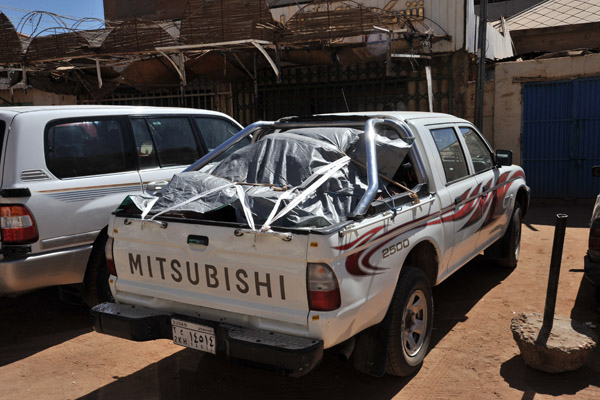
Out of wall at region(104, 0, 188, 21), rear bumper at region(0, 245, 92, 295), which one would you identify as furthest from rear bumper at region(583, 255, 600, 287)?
wall at region(104, 0, 188, 21)

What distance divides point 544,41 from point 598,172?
1072 cm

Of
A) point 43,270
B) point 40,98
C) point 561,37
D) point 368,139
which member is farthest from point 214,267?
point 40,98

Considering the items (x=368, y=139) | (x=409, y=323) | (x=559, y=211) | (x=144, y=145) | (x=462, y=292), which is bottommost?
(x=559, y=211)

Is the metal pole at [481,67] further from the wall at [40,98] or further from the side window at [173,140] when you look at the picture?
the wall at [40,98]

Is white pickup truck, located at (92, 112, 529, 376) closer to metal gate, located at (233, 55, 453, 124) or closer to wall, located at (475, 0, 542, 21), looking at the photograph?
metal gate, located at (233, 55, 453, 124)

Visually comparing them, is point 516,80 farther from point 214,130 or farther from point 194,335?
point 194,335

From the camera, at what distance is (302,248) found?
112 inches

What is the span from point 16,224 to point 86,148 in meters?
0.94

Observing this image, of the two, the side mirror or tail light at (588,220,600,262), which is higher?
the side mirror

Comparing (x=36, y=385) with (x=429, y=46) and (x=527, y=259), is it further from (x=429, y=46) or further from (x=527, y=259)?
(x=429, y=46)

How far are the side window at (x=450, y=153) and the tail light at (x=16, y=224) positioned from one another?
128 inches

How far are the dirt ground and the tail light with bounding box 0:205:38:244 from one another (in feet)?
3.05

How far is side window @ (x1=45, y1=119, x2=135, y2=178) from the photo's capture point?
445cm

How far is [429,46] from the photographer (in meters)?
9.83
